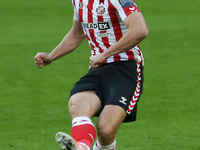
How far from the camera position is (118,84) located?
5.02 metres

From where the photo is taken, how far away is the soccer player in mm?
4727

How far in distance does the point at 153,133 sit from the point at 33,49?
620 cm

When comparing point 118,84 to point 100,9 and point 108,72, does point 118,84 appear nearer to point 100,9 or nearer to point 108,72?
point 108,72

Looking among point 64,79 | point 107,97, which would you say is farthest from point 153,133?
point 64,79

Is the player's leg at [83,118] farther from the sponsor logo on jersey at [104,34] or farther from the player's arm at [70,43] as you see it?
the player's arm at [70,43]

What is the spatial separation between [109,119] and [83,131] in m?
0.26

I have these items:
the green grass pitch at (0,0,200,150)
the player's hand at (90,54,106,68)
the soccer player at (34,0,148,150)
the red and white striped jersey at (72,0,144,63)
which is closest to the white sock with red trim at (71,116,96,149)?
the soccer player at (34,0,148,150)

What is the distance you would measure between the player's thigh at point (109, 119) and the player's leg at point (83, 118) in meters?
0.08

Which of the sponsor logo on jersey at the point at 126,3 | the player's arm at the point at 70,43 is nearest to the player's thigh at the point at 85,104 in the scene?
the player's arm at the point at 70,43

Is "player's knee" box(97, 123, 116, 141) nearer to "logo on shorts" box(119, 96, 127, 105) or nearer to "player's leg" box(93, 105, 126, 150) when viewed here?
"player's leg" box(93, 105, 126, 150)

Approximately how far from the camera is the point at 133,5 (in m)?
4.95

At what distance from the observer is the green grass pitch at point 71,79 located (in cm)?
689

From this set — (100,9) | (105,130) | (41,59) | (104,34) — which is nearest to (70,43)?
(41,59)

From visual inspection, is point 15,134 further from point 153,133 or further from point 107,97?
point 107,97
